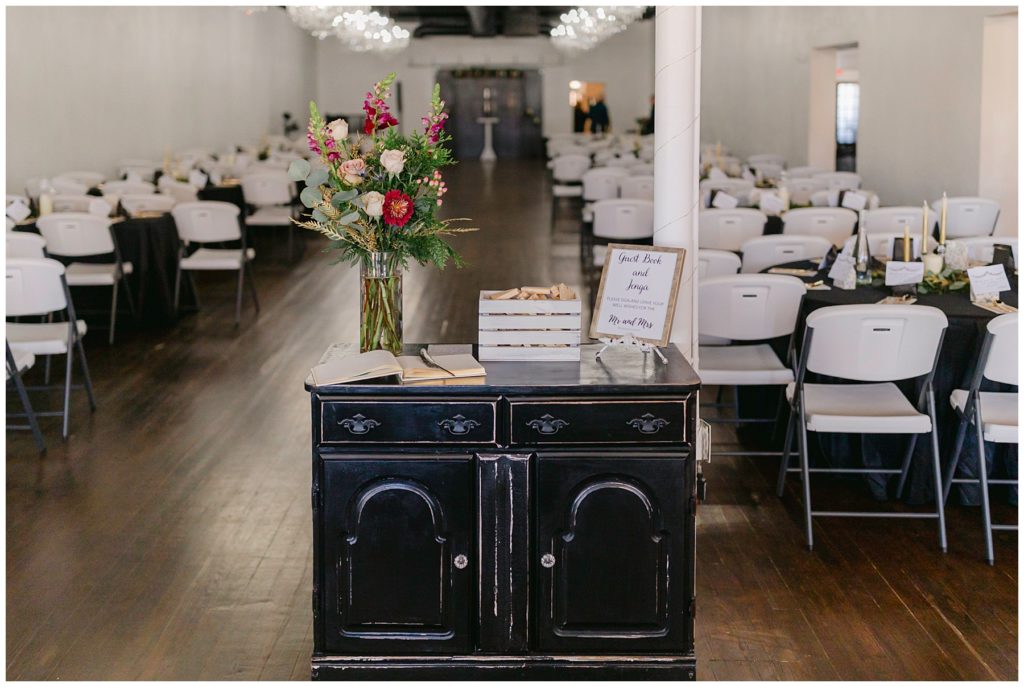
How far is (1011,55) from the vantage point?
9430mm

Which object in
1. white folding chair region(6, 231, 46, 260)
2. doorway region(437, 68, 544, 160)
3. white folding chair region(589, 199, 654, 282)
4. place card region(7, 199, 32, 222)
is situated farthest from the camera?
doorway region(437, 68, 544, 160)

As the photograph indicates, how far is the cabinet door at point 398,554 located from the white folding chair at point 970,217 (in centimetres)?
571

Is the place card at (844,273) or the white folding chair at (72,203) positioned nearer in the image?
the place card at (844,273)

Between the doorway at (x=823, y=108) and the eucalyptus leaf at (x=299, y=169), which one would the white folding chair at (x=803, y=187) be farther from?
the eucalyptus leaf at (x=299, y=169)

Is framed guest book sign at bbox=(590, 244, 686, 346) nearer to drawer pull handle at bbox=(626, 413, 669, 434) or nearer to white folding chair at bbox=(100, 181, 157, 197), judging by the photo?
drawer pull handle at bbox=(626, 413, 669, 434)

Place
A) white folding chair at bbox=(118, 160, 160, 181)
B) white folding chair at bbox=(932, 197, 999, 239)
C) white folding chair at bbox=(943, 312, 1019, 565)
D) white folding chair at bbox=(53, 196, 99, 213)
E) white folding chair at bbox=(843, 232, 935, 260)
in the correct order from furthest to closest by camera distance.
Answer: white folding chair at bbox=(118, 160, 160, 181) → white folding chair at bbox=(53, 196, 99, 213) → white folding chair at bbox=(932, 197, 999, 239) → white folding chair at bbox=(843, 232, 935, 260) → white folding chair at bbox=(943, 312, 1019, 565)

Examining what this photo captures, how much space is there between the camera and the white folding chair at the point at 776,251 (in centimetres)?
628

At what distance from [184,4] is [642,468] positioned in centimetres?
1513

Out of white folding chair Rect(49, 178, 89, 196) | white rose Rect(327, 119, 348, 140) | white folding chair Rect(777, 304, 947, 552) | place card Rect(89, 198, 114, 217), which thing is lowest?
white folding chair Rect(777, 304, 947, 552)

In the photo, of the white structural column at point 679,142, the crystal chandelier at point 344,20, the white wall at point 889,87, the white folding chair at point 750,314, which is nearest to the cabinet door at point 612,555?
the white structural column at point 679,142

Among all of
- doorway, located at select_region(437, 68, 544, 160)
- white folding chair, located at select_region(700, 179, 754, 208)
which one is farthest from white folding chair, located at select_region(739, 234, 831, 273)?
doorway, located at select_region(437, 68, 544, 160)

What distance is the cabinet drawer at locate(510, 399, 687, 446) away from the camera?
3.10m

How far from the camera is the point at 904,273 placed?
5199 mm

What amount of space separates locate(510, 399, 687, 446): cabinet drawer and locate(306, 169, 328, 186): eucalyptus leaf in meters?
0.79
